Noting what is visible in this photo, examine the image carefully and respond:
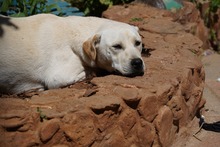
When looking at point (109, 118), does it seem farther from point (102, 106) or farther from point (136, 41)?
point (136, 41)

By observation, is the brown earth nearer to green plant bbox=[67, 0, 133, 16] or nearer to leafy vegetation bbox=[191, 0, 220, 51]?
green plant bbox=[67, 0, 133, 16]

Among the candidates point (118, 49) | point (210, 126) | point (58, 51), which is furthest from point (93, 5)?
point (210, 126)

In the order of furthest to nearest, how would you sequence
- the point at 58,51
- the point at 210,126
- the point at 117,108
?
the point at 210,126
the point at 58,51
the point at 117,108

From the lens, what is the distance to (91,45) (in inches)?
175

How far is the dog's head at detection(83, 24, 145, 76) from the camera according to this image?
4285 mm

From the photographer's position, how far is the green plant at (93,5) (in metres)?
7.38

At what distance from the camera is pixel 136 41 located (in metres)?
4.47

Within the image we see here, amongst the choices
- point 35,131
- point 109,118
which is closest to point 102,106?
point 109,118

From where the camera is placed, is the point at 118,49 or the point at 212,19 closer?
the point at 118,49

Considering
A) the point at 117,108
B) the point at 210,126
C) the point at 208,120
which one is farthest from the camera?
the point at 208,120

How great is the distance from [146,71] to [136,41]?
13.4 inches

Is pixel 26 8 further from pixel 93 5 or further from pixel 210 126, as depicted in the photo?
pixel 210 126

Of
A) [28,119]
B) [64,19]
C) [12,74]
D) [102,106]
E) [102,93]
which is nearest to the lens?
[28,119]

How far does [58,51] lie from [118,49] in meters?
0.68
